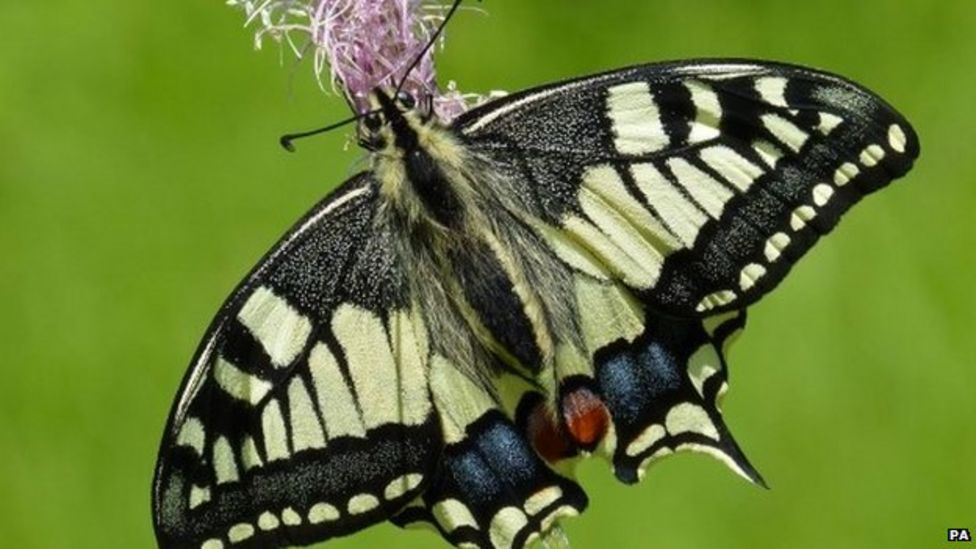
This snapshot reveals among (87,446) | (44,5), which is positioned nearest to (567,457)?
(87,446)

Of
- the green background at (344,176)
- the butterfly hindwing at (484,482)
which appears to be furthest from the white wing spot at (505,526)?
the green background at (344,176)

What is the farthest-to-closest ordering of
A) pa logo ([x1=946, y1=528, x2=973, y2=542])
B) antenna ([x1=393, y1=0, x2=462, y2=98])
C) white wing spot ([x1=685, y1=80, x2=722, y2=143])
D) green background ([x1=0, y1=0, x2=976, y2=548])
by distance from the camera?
green background ([x1=0, y1=0, x2=976, y2=548]) → pa logo ([x1=946, y1=528, x2=973, y2=542]) → white wing spot ([x1=685, y1=80, x2=722, y2=143]) → antenna ([x1=393, y1=0, x2=462, y2=98])

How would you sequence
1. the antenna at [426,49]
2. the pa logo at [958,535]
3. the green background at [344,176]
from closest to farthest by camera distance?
the antenna at [426,49]
the pa logo at [958,535]
the green background at [344,176]

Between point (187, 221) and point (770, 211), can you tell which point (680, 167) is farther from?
point (187, 221)

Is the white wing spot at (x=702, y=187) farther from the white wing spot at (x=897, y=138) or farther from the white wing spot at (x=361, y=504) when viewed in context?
the white wing spot at (x=361, y=504)

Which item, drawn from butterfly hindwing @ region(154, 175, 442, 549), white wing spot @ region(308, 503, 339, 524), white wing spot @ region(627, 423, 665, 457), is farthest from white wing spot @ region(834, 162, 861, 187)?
white wing spot @ region(308, 503, 339, 524)

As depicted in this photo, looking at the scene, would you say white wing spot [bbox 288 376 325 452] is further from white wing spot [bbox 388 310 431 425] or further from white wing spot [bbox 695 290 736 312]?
white wing spot [bbox 695 290 736 312]

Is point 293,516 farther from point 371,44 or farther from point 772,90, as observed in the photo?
point 772,90
